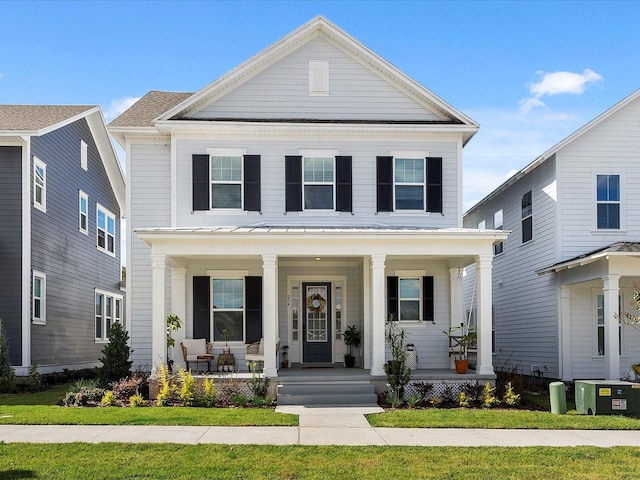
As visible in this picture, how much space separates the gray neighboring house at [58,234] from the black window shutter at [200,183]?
14.8ft

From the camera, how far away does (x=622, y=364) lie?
61.8 feet

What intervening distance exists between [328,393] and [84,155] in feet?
45.4

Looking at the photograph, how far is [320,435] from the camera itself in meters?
11.1

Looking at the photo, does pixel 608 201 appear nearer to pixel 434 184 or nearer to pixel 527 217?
pixel 527 217

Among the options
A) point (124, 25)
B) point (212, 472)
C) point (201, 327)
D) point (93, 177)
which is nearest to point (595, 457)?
point (212, 472)

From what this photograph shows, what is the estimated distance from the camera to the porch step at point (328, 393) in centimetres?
1462

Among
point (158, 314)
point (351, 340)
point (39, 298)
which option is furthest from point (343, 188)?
point (39, 298)

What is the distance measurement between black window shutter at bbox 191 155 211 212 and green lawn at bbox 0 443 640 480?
27.3ft

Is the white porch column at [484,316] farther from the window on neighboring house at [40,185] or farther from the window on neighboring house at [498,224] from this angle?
the window on neighboring house at [40,185]

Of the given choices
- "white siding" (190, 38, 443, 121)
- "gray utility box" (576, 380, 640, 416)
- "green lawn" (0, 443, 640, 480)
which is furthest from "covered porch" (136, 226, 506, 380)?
"green lawn" (0, 443, 640, 480)

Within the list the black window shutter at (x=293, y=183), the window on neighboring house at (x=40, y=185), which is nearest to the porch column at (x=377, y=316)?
the black window shutter at (x=293, y=183)

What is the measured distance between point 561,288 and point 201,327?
30.7 ft

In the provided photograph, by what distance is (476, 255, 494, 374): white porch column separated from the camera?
15.7 meters

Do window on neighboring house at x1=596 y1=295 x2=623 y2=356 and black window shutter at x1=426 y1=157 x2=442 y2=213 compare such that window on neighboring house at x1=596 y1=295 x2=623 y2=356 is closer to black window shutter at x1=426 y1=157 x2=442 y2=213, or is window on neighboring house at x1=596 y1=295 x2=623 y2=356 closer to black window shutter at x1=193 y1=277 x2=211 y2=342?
black window shutter at x1=426 y1=157 x2=442 y2=213
